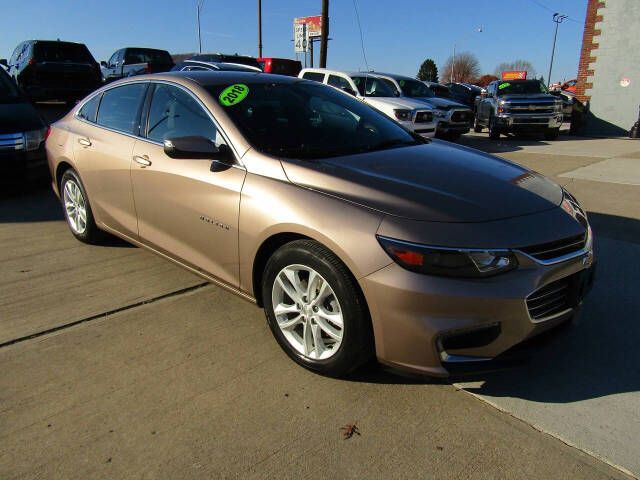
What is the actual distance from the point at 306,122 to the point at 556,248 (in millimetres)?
1791

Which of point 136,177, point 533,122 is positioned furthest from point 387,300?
point 533,122

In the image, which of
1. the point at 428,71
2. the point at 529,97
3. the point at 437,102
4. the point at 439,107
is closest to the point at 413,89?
the point at 437,102

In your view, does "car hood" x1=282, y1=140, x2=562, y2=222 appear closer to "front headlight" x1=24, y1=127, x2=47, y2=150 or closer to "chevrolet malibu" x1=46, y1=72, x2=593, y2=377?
"chevrolet malibu" x1=46, y1=72, x2=593, y2=377

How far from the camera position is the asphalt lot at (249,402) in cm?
216

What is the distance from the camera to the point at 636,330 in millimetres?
3207

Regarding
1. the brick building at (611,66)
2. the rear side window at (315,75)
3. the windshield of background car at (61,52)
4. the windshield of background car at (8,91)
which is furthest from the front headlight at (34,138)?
the brick building at (611,66)

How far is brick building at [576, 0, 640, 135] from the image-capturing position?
15438 mm

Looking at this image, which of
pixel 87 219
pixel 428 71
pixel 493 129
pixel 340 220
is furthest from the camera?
pixel 428 71

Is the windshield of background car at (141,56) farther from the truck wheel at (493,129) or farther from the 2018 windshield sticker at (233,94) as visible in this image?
the 2018 windshield sticker at (233,94)

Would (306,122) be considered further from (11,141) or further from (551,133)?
(551,133)

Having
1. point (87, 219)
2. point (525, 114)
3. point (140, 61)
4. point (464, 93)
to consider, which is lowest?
point (87, 219)

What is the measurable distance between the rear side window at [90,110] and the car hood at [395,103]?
8.03 m

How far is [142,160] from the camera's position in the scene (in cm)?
368

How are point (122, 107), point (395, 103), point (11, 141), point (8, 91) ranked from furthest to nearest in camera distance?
point (395, 103) < point (8, 91) < point (11, 141) < point (122, 107)
